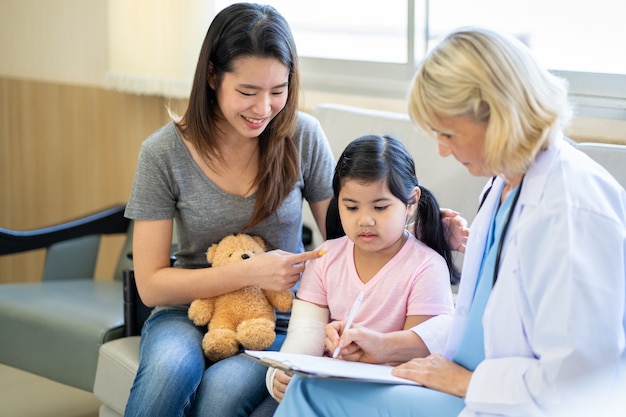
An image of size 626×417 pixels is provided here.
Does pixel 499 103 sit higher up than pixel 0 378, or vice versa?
pixel 499 103

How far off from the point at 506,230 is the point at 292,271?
1.91 feet

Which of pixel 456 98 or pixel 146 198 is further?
pixel 146 198

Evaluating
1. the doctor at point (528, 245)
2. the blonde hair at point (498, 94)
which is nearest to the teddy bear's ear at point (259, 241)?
the doctor at point (528, 245)

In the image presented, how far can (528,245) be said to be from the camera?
1381 mm

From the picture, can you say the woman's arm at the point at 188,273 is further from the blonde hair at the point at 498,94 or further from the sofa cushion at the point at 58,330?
the blonde hair at the point at 498,94

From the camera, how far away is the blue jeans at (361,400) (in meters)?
1.50

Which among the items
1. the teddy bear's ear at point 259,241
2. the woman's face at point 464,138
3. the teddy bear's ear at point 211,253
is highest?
the woman's face at point 464,138

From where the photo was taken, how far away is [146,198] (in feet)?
6.54

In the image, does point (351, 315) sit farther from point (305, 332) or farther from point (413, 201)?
point (413, 201)

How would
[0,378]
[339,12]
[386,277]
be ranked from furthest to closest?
[339,12], [0,378], [386,277]

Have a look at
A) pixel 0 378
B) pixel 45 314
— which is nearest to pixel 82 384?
pixel 45 314

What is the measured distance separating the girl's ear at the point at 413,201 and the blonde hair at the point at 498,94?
0.41 m

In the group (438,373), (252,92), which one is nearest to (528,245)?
(438,373)

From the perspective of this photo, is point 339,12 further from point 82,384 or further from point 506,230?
point 506,230
